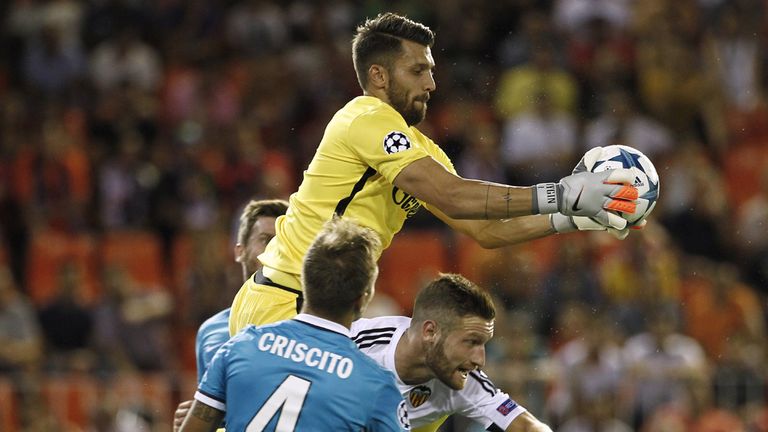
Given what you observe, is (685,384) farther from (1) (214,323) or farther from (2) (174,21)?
(2) (174,21)

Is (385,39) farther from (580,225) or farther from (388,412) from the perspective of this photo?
(388,412)

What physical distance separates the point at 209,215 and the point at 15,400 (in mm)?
3639

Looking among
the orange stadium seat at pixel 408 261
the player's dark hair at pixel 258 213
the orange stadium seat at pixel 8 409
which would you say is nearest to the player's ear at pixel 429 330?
the player's dark hair at pixel 258 213

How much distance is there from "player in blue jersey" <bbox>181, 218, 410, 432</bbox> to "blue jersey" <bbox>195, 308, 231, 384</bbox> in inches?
80.7

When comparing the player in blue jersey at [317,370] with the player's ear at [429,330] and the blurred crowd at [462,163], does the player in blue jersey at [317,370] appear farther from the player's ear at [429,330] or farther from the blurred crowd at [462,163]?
the blurred crowd at [462,163]

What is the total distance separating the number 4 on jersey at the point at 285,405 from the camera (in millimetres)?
5645

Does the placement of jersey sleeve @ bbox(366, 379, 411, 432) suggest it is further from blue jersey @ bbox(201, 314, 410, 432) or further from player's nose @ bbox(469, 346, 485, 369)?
player's nose @ bbox(469, 346, 485, 369)

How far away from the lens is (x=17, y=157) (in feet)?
55.3

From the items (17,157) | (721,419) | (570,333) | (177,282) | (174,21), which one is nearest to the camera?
(721,419)

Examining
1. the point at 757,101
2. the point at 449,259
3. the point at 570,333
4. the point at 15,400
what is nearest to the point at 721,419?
the point at 570,333

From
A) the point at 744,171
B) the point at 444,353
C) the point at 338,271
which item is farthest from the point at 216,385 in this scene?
the point at 744,171

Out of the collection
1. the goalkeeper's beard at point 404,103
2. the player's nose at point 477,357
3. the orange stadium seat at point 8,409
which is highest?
the goalkeeper's beard at point 404,103

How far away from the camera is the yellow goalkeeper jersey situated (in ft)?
21.6

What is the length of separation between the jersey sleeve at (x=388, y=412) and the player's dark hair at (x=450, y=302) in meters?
1.02
